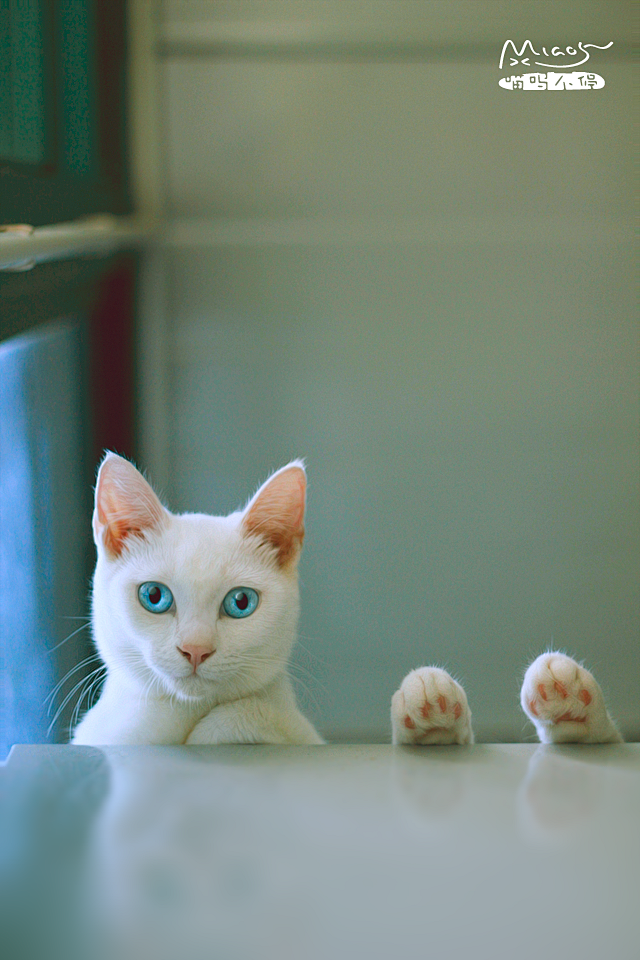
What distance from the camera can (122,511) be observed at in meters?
0.69

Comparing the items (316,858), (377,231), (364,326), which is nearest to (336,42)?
(377,231)

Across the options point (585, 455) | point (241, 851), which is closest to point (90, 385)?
point (585, 455)

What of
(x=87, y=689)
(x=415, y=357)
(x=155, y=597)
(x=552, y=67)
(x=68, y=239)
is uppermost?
(x=552, y=67)

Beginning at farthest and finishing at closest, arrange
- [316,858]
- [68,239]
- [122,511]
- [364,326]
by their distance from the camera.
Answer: [364,326] < [68,239] < [122,511] < [316,858]

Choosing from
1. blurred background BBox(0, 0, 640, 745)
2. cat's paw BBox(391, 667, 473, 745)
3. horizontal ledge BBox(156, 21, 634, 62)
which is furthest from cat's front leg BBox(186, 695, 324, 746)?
horizontal ledge BBox(156, 21, 634, 62)

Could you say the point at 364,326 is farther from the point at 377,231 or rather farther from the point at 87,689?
the point at 87,689

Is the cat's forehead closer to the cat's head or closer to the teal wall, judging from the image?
the cat's head

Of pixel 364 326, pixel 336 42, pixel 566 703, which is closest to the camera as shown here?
pixel 566 703

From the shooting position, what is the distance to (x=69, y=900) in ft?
1.04

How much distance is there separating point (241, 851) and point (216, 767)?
12 centimetres

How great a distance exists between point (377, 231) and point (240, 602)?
2.27 feet

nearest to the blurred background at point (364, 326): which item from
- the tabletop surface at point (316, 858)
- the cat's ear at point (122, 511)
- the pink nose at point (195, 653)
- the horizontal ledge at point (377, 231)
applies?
the horizontal ledge at point (377, 231)

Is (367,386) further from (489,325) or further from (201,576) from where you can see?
(201,576)

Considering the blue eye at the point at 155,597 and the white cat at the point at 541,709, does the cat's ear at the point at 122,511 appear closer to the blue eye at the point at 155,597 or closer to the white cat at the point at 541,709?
the blue eye at the point at 155,597
